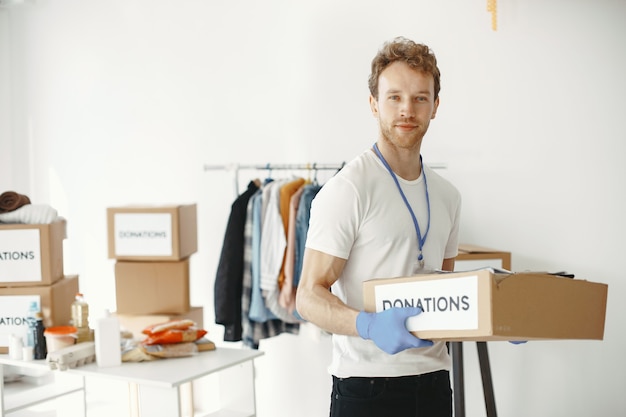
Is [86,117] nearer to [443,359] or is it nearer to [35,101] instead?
[35,101]

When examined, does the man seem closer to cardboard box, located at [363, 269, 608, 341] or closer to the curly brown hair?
the curly brown hair

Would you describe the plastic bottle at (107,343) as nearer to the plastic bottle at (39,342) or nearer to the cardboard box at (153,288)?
the plastic bottle at (39,342)

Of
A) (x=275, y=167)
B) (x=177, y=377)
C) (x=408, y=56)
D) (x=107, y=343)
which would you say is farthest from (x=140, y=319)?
(x=408, y=56)

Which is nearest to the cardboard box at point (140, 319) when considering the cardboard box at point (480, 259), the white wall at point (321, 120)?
the white wall at point (321, 120)

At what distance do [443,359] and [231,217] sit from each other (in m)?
1.90

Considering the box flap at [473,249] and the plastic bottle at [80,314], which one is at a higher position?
the box flap at [473,249]

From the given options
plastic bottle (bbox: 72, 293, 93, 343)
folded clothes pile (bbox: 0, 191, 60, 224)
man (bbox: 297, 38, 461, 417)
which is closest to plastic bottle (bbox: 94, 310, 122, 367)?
plastic bottle (bbox: 72, 293, 93, 343)

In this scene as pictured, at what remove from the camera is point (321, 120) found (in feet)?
12.8

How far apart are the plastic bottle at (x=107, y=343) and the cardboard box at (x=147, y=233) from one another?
27.0 inches

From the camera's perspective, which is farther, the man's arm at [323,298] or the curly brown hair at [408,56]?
the curly brown hair at [408,56]

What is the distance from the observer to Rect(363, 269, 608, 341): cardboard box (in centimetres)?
140

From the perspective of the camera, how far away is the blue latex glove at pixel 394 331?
1.47m

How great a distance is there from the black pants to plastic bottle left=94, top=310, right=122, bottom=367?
1161 mm

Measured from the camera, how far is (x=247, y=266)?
3.47 meters
